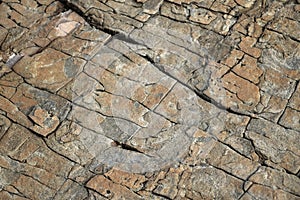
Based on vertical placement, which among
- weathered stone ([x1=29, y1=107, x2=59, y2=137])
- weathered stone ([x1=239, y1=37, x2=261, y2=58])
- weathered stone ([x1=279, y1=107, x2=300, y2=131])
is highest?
weathered stone ([x1=239, y1=37, x2=261, y2=58])

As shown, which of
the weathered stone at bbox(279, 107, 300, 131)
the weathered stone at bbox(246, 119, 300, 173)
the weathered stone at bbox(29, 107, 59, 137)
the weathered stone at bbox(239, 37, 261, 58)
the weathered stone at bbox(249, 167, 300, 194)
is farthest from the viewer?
the weathered stone at bbox(239, 37, 261, 58)

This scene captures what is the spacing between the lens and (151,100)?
3.93 metres

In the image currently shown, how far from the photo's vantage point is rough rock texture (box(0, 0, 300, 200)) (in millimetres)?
3611

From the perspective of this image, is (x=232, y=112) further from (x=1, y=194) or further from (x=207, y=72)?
(x=1, y=194)

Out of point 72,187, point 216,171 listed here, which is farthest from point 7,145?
point 216,171

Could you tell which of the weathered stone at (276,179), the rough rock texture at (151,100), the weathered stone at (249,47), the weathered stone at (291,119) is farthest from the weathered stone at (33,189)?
the weathered stone at (249,47)

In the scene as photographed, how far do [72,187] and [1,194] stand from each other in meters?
0.49

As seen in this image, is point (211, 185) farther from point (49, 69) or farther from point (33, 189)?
point (49, 69)

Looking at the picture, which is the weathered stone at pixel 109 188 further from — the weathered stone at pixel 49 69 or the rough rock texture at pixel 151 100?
the weathered stone at pixel 49 69

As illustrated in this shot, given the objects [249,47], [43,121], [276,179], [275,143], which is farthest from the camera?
[249,47]

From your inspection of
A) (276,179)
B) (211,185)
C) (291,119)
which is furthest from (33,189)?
(291,119)

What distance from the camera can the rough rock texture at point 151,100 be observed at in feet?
11.8

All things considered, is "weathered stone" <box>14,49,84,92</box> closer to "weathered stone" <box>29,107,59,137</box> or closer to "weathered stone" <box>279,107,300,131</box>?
"weathered stone" <box>29,107,59,137</box>

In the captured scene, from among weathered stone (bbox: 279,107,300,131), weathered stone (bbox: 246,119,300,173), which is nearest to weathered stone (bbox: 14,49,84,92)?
weathered stone (bbox: 246,119,300,173)
